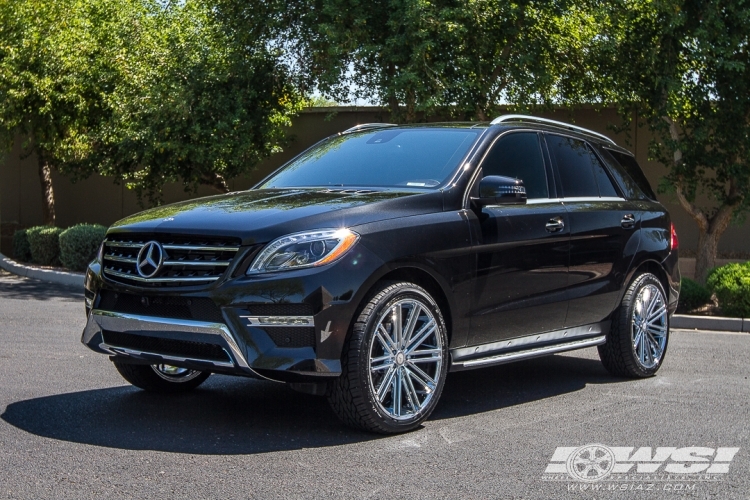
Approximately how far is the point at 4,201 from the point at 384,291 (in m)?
22.8

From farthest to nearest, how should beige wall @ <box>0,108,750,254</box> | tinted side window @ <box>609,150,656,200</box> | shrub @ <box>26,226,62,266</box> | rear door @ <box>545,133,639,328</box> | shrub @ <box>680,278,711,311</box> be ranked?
beige wall @ <box>0,108,750,254</box> → shrub @ <box>26,226,62,266</box> → shrub @ <box>680,278,711,311</box> → tinted side window @ <box>609,150,656,200</box> → rear door @ <box>545,133,639,328</box>

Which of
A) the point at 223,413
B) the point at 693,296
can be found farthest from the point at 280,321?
the point at 693,296

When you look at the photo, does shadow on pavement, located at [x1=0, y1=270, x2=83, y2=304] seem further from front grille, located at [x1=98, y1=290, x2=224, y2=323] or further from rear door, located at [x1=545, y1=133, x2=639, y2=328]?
rear door, located at [x1=545, y1=133, x2=639, y2=328]

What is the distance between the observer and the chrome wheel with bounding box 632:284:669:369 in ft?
24.3

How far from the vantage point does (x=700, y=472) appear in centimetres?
484

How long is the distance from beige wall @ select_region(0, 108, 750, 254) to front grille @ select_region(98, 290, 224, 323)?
547 inches

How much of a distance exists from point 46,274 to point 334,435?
13.2 metres

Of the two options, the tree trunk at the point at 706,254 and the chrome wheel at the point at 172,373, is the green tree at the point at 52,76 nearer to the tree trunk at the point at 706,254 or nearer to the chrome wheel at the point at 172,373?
the tree trunk at the point at 706,254

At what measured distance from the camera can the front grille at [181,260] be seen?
5113mm

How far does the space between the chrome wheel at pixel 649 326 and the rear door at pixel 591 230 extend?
0.35 m

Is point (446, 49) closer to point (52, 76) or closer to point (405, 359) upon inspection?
point (52, 76)

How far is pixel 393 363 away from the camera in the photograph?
5.37 metres

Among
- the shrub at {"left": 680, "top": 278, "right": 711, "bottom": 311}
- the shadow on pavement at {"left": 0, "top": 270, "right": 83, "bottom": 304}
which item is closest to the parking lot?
the shrub at {"left": 680, "top": 278, "right": 711, "bottom": 311}

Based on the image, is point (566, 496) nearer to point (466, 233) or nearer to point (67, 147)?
point (466, 233)
